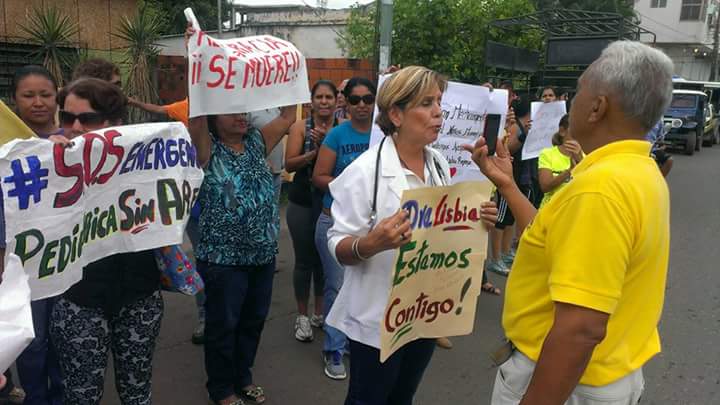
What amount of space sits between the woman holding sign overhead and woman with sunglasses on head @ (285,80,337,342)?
160 cm

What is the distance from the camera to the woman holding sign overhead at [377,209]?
2.12 m

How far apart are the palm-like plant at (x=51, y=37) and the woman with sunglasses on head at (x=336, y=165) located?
21.5ft

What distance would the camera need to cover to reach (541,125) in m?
5.43

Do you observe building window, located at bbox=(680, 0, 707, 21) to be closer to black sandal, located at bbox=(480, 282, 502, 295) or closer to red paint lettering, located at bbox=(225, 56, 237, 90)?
black sandal, located at bbox=(480, 282, 502, 295)

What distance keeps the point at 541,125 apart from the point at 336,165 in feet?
9.03

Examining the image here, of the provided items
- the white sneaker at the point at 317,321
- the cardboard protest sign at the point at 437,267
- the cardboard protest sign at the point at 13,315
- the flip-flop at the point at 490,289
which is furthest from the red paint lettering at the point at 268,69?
the flip-flop at the point at 490,289

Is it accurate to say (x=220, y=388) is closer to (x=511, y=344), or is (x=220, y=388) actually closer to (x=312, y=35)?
(x=511, y=344)

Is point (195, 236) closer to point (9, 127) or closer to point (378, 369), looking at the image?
point (9, 127)

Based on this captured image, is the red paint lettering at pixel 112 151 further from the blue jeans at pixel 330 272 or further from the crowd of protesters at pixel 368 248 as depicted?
the blue jeans at pixel 330 272

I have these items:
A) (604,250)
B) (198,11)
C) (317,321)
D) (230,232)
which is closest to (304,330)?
(317,321)

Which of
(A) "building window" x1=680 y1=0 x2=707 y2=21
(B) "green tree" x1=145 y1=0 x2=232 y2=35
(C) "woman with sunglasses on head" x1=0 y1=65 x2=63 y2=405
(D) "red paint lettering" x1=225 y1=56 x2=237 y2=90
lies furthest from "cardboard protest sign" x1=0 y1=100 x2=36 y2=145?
(A) "building window" x1=680 y1=0 x2=707 y2=21

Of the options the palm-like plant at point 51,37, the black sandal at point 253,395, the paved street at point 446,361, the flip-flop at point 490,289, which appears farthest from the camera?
the palm-like plant at point 51,37

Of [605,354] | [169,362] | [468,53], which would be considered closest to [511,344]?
[605,354]

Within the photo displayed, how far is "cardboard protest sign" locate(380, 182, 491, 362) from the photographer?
2.05m
